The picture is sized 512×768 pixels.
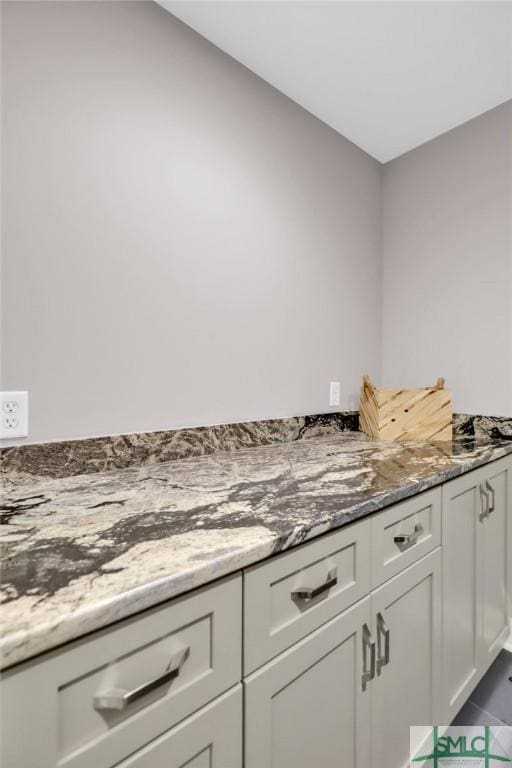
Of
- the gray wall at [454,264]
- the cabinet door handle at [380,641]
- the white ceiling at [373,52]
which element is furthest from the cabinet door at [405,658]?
the white ceiling at [373,52]

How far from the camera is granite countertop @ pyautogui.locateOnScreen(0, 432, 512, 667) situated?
1.59ft

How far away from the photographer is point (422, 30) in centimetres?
140

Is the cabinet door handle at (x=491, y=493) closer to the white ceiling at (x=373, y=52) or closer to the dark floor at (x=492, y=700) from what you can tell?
the dark floor at (x=492, y=700)

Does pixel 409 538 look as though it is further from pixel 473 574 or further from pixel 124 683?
pixel 124 683

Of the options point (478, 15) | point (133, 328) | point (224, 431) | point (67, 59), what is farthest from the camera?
point (224, 431)

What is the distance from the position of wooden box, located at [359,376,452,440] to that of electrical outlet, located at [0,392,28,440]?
1.40 metres

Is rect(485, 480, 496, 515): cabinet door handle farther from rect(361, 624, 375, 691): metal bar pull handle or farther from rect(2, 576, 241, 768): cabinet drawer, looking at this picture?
rect(2, 576, 241, 768): cabinet drawer

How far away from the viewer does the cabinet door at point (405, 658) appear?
940 mm

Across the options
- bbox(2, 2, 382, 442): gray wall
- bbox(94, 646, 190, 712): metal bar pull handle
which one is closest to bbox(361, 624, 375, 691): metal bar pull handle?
bbox(94, 646, 190, 712): metal bar pull handle

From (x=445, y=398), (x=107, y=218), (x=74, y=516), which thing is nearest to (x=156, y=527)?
(x=74, y=516)

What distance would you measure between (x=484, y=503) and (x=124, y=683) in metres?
1.32

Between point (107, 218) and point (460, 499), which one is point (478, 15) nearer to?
point (107, 218)

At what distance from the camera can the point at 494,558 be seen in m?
1.48

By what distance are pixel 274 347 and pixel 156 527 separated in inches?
41.8
